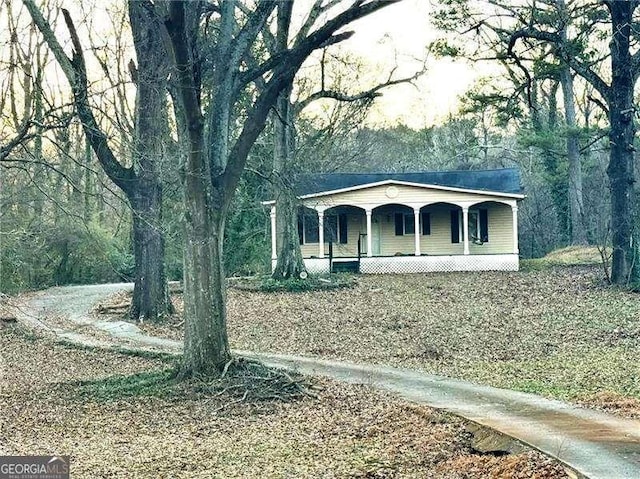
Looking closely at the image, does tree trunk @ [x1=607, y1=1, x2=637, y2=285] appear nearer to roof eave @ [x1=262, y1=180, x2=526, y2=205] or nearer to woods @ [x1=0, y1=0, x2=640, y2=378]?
woods @ [x1=0, y1=0, x2=640, y2=378]

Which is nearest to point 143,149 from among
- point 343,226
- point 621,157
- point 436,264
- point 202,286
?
point 202,286

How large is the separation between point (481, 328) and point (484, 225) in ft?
57.9

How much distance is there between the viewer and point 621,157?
24094mm

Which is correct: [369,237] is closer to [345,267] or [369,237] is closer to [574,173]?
[345,267]

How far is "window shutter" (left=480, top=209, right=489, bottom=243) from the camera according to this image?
36.2m

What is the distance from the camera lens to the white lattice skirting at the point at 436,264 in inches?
1325

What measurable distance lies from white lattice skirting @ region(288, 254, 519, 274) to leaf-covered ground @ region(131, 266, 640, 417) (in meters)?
3.23

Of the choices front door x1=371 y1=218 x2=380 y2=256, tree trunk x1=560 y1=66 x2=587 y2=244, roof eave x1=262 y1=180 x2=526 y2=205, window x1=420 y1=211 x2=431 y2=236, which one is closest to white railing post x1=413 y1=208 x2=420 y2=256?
roof eave x1=262 y1=180 x2=526 y2=205

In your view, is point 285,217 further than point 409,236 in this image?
No

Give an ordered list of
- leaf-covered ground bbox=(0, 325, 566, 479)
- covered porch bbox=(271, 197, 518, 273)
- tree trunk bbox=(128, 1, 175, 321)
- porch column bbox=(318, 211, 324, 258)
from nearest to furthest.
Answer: leaf-covered ground bbox=(0, 325, 566, 479) < tree trunk bbox=(128, 1, 175, 321) < covered porch bbox=(271, 197, 518, 273) < porch column bbox=(318, 211, 324, 258)

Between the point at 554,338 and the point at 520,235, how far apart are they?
2900 cm

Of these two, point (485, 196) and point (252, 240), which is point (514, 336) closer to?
point (485, 196)

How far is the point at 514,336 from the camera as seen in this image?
1791 centimetres

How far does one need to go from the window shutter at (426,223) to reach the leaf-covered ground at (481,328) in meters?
6.70
